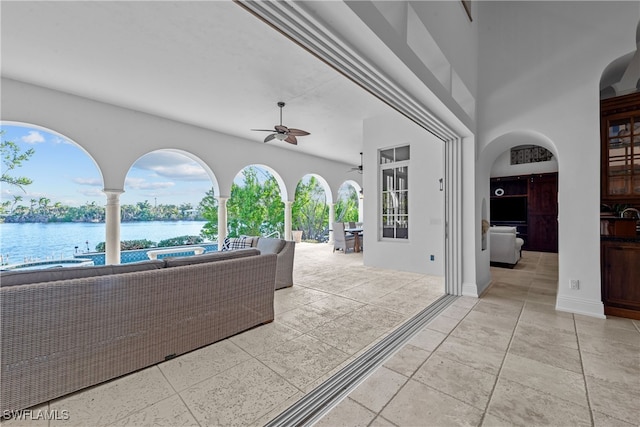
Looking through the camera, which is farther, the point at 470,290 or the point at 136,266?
the point at 470,290

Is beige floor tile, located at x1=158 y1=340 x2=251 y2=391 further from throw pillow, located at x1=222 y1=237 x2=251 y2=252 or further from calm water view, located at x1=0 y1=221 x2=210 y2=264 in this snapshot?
calm water view, located at x1=0 y1=221 x2=210 y2=264

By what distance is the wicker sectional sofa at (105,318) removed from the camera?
152 centimetres

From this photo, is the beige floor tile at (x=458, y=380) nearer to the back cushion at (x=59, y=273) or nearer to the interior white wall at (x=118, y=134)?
the back cushion at (x=59, y=273)

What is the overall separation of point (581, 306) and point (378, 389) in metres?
2.95

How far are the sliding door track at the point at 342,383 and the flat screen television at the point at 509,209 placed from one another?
23.5 feet

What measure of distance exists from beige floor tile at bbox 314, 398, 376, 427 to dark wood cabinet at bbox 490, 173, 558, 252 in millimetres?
8449

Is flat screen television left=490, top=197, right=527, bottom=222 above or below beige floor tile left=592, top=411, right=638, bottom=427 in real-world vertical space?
above

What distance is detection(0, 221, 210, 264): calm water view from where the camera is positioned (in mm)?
5203

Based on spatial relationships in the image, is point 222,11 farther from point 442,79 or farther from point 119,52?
point 442,79

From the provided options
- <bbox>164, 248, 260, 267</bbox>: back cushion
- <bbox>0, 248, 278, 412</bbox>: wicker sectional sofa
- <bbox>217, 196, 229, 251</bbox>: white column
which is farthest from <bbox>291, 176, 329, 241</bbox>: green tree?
<bbox>0, 248, 278, 412</bbox>: wicker sectional sofa

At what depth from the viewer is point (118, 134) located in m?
5.02

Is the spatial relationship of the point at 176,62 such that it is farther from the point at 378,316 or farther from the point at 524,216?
the point at 524,216

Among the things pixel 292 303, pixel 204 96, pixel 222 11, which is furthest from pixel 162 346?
pixel 204 96

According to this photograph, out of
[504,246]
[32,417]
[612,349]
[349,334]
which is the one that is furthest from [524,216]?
[32,417]
